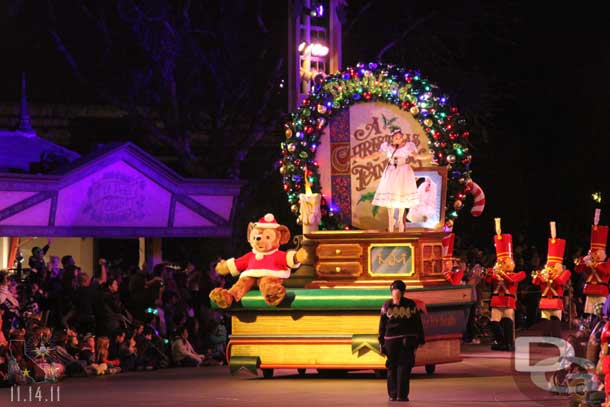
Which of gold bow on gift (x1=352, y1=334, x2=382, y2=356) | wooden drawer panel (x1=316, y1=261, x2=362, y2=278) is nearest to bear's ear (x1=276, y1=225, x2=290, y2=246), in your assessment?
wooden drawer panel (x1=316, y1=261, x2=362, y2=278)

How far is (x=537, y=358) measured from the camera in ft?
73.7

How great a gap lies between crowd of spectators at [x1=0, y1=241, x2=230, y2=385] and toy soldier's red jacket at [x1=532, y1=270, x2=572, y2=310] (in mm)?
5437

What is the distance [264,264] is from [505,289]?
20.0 ft

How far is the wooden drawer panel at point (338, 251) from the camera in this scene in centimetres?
1972

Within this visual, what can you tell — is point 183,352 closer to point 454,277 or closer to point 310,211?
point 310,211

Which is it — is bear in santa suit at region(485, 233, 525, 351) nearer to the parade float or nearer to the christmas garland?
the parade float

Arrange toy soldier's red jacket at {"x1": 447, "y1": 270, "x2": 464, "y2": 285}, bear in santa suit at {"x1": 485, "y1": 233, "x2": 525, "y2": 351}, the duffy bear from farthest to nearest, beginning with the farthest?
bear in santa suit at {"x1": 485, "y1": 233, "x2": 525, "y2": 351} < toy soldier's red jacket at {"x1": 447, "y1": 270, "x2": 464, "y2": 285} < the duffy bear

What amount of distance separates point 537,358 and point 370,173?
13.6ft

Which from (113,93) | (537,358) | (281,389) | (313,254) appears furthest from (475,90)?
(281,389)

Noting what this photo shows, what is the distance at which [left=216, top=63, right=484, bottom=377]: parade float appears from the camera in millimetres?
19234

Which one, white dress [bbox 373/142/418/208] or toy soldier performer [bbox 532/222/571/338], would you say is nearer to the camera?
white dress [bbox 373/142/418/208]

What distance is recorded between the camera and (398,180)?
1964cm

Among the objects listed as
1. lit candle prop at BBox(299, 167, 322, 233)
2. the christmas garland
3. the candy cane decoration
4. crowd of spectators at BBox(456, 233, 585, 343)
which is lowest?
crowd of spectators at BBox(456, 233, 585, 343)

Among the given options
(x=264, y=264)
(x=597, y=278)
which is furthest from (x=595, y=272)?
(x=264, y=264)
